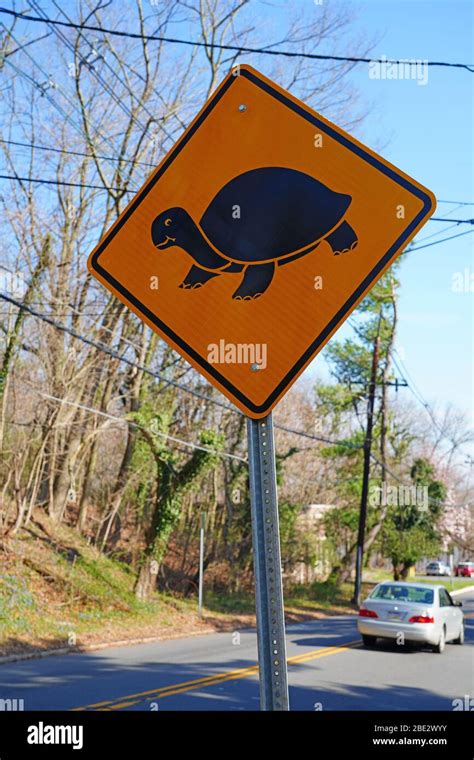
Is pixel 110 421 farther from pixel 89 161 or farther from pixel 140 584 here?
pixel 89 161

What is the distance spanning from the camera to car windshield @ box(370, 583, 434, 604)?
59.4ft

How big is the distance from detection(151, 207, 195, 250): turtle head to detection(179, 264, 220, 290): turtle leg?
11 cm

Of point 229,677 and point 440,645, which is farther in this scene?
point 440,645

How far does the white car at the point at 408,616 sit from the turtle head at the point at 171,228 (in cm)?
1615

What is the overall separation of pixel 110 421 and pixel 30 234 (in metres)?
5.85

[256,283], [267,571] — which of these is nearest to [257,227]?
[256,283]

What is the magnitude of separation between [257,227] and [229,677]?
11341 millimetres

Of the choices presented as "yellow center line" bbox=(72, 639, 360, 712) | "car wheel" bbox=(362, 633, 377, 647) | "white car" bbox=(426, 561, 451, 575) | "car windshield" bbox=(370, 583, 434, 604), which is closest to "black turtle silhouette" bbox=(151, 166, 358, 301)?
"yellow center line" bbox=(72, 639, 360, 712)

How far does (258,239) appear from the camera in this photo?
2.60 m

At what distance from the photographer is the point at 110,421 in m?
25.2

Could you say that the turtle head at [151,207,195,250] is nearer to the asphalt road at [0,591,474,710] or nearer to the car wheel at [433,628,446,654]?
the asphalt road at [0,591,474,710]

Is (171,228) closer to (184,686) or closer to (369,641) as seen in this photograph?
(184,686)

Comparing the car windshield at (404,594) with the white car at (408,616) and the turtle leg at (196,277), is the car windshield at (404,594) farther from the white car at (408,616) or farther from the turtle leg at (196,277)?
the turtle leg at (196,277)
